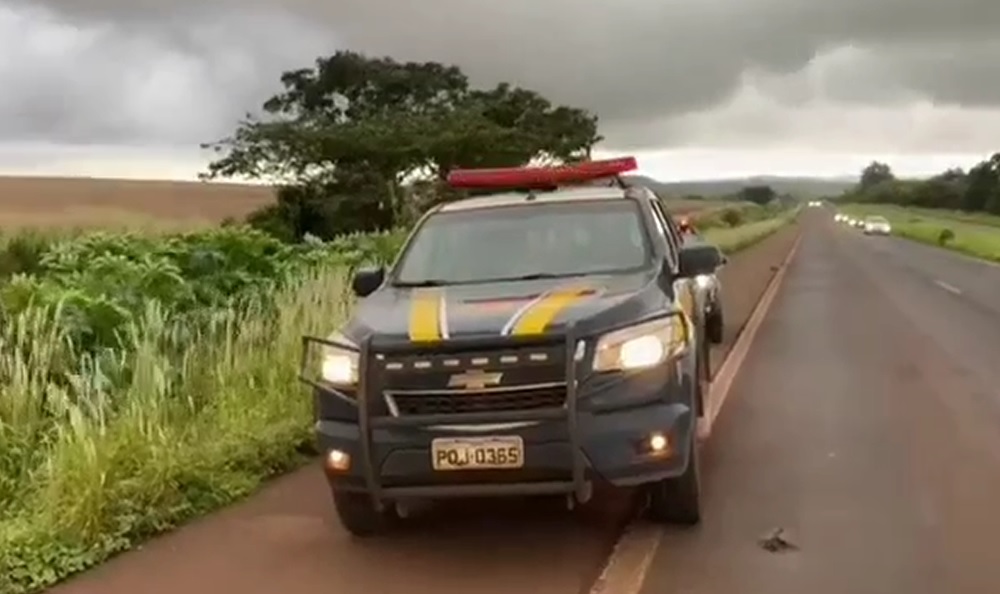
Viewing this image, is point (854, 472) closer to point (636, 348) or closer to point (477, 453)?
point (636, 348)

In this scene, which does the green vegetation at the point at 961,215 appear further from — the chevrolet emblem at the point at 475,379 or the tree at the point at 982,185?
the chevrolet emblem at the point at 475,379

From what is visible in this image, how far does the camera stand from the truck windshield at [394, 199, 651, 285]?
7.85m

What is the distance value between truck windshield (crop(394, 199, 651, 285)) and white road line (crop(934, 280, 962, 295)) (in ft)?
67.4

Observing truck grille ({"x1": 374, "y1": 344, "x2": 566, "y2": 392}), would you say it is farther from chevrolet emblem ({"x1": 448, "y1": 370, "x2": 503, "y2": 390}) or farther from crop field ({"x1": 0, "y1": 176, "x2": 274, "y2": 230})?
crop field ({"x1": 0, "y1": 176, "x2": 274, "y2": 230})

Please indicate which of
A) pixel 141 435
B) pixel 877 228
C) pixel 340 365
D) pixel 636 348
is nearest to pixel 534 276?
pixel 636 348

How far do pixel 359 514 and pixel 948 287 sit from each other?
962 inches

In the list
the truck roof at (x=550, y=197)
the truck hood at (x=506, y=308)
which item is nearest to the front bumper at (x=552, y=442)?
the truck hood at (x=506, y=308)

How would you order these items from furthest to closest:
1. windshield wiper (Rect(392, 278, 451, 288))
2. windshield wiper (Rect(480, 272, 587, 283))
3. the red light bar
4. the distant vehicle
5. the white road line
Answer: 1. the distant vehicle
2. the white road line
3. the red light bar
4. windshield wiper (Rect(392, 278, 451, 288))
5. windshield wiper (Rect(480, 272, 587, 283))

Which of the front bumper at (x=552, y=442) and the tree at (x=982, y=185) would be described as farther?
the tree at (x=982, y=185)

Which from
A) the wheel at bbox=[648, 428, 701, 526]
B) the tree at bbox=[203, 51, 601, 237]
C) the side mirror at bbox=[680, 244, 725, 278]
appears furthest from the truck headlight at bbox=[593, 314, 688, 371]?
the tree at bbox=[203, 51, 601, 237]

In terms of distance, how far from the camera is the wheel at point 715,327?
1650cm

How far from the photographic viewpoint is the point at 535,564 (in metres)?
6.54

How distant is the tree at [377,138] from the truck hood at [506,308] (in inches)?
1383

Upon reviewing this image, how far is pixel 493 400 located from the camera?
631 cm
